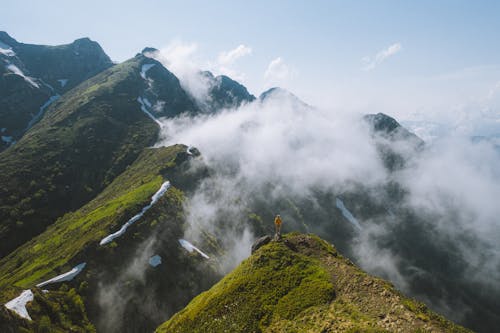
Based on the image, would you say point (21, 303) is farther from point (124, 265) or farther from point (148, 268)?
point (148, 268)

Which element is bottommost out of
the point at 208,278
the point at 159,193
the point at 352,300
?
the point at 208,278

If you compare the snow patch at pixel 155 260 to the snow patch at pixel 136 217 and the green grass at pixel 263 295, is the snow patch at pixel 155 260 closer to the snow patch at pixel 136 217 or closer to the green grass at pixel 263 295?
the snow patch at pixel 136 217

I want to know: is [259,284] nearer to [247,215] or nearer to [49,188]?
[247,215]

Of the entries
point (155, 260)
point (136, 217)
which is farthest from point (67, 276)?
point (136, 217)

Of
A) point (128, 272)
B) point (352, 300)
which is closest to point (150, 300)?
point (128, 272)

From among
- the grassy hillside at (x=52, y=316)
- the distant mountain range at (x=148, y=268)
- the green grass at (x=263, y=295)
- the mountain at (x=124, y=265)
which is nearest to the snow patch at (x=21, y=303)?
the distant mountain range at (x=148, y=268)

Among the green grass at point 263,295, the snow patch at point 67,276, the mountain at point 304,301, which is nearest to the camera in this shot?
the mountain at point 304,301

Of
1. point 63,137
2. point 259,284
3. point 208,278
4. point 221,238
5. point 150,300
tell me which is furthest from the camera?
point 63,137

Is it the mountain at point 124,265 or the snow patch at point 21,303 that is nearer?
the snow patch at point 21,303
